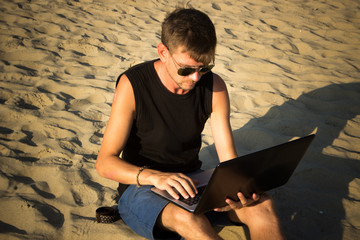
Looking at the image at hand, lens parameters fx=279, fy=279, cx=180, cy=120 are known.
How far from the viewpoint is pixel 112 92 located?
12.5 feet

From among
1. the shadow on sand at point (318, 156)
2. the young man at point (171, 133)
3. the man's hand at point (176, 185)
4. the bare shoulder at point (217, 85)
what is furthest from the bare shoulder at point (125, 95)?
the shadow on sand at point (318, 156)

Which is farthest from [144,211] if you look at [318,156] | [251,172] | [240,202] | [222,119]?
[318,156]

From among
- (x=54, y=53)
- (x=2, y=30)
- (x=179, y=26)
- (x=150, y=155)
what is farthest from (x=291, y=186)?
(x=2, y=30)

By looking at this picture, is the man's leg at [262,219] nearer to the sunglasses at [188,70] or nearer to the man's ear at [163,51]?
the sunglasses at [188,70]

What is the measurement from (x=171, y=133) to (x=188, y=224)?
64 centimetres

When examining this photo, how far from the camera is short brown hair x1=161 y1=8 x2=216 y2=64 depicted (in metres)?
1.72

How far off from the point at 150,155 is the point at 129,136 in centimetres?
20

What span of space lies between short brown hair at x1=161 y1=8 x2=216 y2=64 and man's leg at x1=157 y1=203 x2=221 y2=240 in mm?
943

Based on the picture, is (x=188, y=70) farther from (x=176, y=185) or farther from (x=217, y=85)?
(x=176, y=185)

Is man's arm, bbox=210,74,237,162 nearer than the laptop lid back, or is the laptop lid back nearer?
the laptop lid back

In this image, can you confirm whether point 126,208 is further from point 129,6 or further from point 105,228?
point 129,6

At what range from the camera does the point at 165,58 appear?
6.21 feet

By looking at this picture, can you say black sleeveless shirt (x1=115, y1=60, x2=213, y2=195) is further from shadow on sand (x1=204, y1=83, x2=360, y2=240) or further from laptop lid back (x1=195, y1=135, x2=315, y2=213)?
shadow on sand (x1=204, y1=83, x2=360, y2=240)

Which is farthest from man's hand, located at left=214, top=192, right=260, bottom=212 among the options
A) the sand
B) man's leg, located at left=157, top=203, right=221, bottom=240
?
the sand
